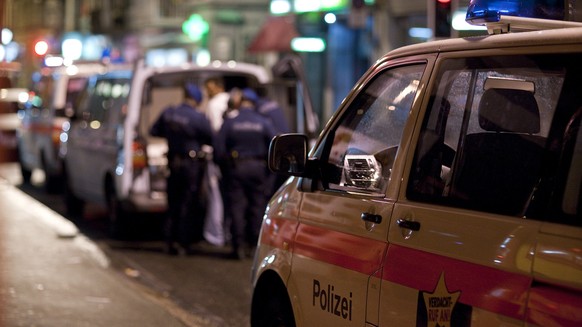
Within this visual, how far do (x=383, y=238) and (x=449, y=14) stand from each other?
504 centimetres

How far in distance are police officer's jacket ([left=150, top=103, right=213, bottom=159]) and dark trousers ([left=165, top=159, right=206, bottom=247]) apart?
0.15 meters

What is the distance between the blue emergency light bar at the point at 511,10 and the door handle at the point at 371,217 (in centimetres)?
88

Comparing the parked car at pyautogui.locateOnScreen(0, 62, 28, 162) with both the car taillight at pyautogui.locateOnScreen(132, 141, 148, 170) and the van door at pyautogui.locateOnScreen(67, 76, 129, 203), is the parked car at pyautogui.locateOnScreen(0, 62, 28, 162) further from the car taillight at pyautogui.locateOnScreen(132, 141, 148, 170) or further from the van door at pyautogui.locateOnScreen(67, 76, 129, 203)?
the car taillight at pyautogui.locateOnScreen(132, 141, 148, 170)

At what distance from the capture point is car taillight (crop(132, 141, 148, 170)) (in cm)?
1212

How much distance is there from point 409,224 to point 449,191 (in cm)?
22

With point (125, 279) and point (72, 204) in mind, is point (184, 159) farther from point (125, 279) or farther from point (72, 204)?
point (72, 204)

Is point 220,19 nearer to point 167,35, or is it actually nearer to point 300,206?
point 167,35

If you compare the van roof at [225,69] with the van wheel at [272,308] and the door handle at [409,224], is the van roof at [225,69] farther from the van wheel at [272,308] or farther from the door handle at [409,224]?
the door handle at [409,224]

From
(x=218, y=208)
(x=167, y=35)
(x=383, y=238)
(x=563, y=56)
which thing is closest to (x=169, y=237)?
(x=218, y=208)

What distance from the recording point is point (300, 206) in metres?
5.51

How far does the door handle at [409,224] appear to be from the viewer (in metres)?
4.26

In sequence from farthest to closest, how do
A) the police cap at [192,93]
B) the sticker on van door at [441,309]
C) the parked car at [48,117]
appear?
the parked car at [48,117]
the police cap at [192,93]
the sticker on van door at [441,309]

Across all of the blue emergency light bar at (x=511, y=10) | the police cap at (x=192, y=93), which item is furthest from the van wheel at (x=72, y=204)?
the blue emergency light bar at (x=511, y=10)

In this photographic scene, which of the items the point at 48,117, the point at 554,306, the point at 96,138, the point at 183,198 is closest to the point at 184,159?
the point at 183,198
